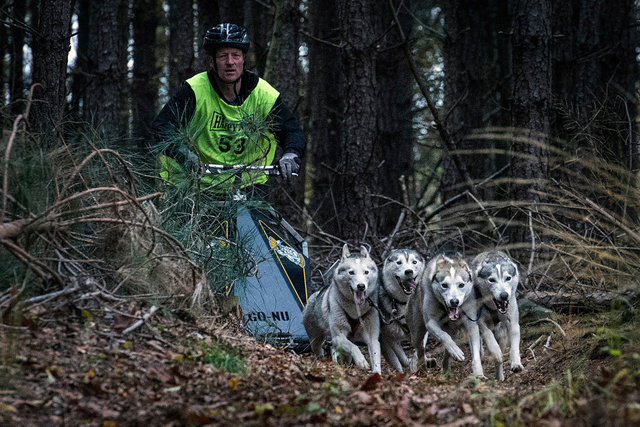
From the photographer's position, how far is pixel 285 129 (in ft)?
24.3

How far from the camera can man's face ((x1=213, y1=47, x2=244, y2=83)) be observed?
287 inches

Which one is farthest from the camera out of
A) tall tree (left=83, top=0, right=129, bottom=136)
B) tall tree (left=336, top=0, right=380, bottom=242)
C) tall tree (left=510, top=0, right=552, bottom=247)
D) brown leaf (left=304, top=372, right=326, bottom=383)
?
tall tree (left=83, top=0, right=129, bottom=136)

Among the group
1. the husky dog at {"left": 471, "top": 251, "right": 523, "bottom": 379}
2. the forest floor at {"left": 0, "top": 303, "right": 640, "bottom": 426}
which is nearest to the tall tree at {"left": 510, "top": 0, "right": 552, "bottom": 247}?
the husky dog at {"left": 471, "top": 251, "right": 523, "bottom": 379}

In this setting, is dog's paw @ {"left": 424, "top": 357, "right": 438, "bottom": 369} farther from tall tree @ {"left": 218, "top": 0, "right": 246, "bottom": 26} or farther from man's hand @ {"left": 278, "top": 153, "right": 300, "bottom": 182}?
tall tree @ {"left": 218, "top": 0, "right": 246, "bottom": 26}

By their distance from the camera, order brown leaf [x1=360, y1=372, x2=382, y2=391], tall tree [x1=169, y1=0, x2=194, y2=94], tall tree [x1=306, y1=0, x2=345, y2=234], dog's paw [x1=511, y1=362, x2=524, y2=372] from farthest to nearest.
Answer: tall tree [x1=306, y1=0, x2=345, y2=234] → tall tree [x1=169, y1=0, x2=194, y2=94] → dog's paw [x1=511, y1=362, x2=524, y2=372] → brown leaf [x1=360, y1=372, x2=382, y2=391]

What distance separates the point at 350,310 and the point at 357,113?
179 inches

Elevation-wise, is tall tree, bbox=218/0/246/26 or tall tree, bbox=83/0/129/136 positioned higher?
tall tree, bbox=218/0/246/26

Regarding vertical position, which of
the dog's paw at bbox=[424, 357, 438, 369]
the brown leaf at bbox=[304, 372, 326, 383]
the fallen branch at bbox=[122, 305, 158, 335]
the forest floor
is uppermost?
the fallen branch at bbox=[122, 305, 158, 335]

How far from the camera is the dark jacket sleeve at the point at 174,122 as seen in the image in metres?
6.64

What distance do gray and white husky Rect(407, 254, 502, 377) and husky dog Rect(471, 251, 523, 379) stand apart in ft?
0.39

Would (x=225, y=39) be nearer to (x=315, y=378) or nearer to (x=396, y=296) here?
(x=396, y=296)

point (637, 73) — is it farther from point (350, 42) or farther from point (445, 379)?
point (445, 379)

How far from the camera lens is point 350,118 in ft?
35.3

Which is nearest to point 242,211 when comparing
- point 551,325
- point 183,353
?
point 183,353
